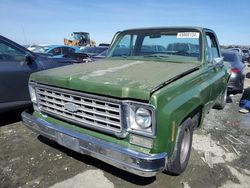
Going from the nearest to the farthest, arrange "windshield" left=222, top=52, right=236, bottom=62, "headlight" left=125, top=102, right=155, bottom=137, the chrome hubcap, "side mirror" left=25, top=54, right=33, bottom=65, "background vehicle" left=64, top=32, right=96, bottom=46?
1. "headlight" left=125, top=102, right=155, bottom=137
2. the chrome hubcap
3. "side mirror" left=25, top=54, right=33, bottom=65
4. "windshield" left=222, top=52, right=236, bottom=62
5. "background vehicle" left=64, top=32, right=96, bottom=46

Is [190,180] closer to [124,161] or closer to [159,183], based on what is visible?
[159,183]

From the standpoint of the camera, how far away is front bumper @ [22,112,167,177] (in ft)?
8.05

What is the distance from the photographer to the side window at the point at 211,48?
4121 millimetres

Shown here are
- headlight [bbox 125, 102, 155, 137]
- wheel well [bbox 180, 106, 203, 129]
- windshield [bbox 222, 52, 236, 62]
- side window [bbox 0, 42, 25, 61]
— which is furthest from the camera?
windshield [bbox 222, 52, 236, 62]

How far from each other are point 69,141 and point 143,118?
101 centimetres

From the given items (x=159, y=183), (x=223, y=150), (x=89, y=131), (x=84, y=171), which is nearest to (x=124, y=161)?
(x=89, y=131)

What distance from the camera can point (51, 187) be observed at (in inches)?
120

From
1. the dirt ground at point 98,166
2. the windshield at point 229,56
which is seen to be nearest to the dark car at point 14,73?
the dirt ground at point 98,166

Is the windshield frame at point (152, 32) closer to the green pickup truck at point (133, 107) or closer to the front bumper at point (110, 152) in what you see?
the green pickup truck at point (133, 107)

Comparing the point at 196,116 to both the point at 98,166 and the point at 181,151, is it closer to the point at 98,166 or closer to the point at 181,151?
the point at 181,151

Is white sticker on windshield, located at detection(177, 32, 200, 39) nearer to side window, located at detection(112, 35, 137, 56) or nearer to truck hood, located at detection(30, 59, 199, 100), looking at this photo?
truck hood, located at detection(30, 59, 199, 100)

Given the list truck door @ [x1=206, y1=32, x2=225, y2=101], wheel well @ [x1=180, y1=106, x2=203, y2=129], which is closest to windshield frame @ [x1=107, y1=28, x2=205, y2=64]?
truck door @ [x1=206, y1=32, x2=225, y2=101]

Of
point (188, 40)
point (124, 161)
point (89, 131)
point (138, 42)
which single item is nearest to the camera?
point (124, 161)

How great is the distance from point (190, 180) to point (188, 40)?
85.7 inches
